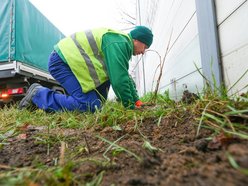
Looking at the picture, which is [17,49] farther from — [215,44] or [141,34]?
[215,44]

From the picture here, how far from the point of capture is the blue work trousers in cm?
254

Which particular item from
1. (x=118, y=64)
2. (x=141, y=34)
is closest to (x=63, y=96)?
(x=118, y=64)

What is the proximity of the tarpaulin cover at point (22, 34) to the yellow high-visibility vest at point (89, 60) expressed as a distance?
2.51 meters

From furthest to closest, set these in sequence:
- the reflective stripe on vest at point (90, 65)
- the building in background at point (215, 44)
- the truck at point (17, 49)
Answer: the truck at point (17, 49), the reflective stripe on vest at point (90, 65), the building in background at point (215, 44)

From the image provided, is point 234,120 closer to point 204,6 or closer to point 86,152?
point 86,152

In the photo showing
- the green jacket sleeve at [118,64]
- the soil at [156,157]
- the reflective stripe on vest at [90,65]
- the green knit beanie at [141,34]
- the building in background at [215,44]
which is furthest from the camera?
the green knit beanie at [141,34]

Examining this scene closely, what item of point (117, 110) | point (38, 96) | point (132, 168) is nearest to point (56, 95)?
point (38, 96)

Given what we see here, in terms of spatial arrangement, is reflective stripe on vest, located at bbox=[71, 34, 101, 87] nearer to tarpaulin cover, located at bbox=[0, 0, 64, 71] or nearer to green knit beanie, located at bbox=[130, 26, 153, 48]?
green knit beanie, located at bbox=[130, 26, 153, 48]

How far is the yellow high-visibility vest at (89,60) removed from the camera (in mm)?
2459

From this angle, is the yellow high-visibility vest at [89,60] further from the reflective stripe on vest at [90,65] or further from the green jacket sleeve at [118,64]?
the green jacket sleeve at [118,64]

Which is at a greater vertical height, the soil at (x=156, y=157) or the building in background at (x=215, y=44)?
the building in background at (x=215, y=44)

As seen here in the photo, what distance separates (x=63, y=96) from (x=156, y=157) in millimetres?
2156

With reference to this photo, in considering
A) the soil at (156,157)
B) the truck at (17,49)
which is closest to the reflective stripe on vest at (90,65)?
the soil at (156,157)

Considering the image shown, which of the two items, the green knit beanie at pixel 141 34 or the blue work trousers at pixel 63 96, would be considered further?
the green knit beanie at pixel 141 34
